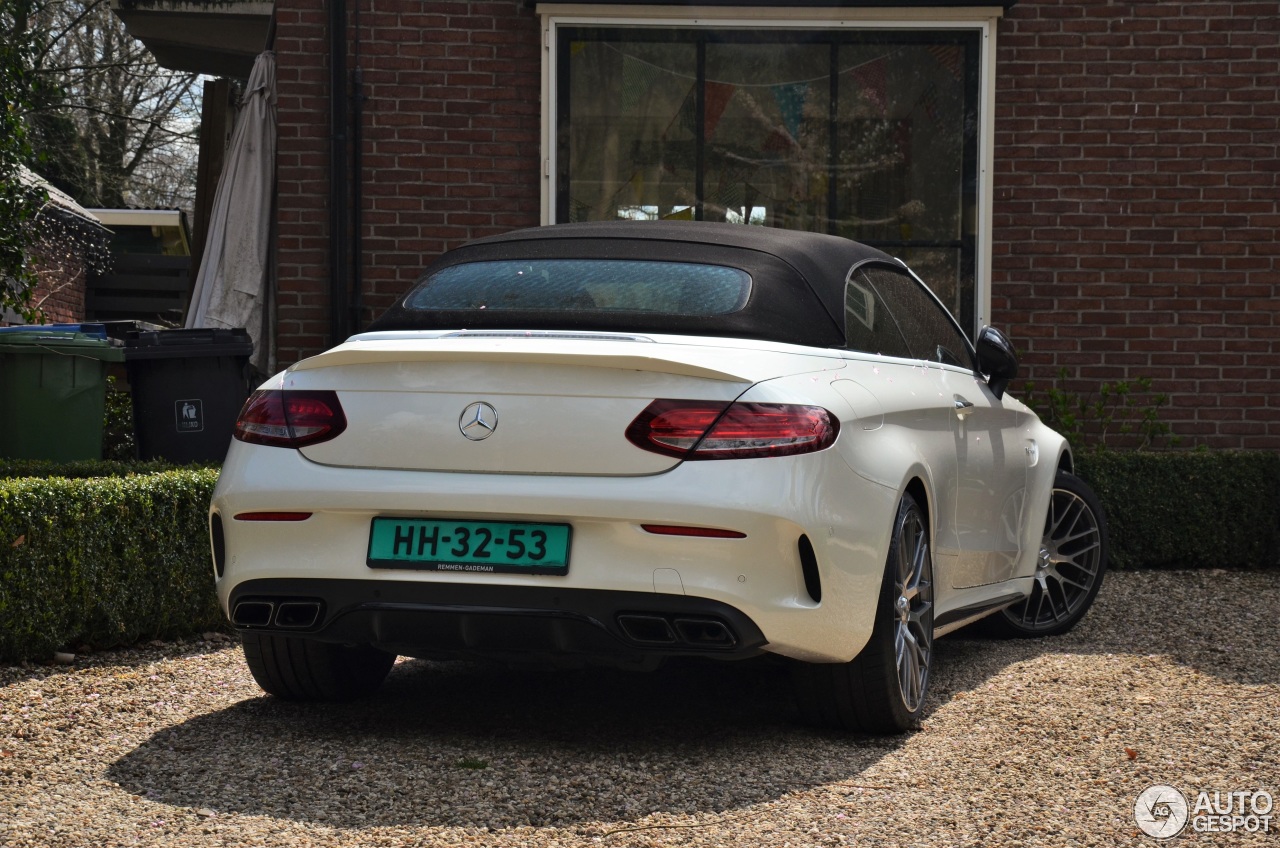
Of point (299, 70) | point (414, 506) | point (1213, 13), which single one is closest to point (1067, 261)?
point (1213, 13)

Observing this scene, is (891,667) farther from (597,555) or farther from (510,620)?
(510,620)

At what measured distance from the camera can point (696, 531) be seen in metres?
3.64

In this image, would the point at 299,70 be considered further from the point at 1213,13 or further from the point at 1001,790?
the point at 1001,790

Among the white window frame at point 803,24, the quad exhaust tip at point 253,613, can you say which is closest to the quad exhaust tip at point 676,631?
the quad exhaust tip at point 253,613

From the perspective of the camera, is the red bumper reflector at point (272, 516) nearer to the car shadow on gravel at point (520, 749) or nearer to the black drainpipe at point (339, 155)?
the car shadow on gravel at point (520, 749)

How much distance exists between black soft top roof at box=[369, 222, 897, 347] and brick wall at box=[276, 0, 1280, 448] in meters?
4.56

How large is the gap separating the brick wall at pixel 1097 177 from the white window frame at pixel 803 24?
4.3 inches

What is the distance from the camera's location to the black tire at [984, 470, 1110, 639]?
6270 millimetres

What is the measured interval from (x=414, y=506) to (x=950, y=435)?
1892 millimetres

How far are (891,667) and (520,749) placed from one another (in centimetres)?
104

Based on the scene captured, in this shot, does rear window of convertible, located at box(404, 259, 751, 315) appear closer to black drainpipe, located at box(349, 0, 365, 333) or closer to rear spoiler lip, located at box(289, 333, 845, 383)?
rear spoiler lip, located at box(289, 333, 845, 383)

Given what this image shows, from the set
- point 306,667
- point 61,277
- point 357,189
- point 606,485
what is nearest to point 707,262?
point 606,485

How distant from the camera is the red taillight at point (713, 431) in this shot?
367 centimetres

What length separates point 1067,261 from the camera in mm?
9383
